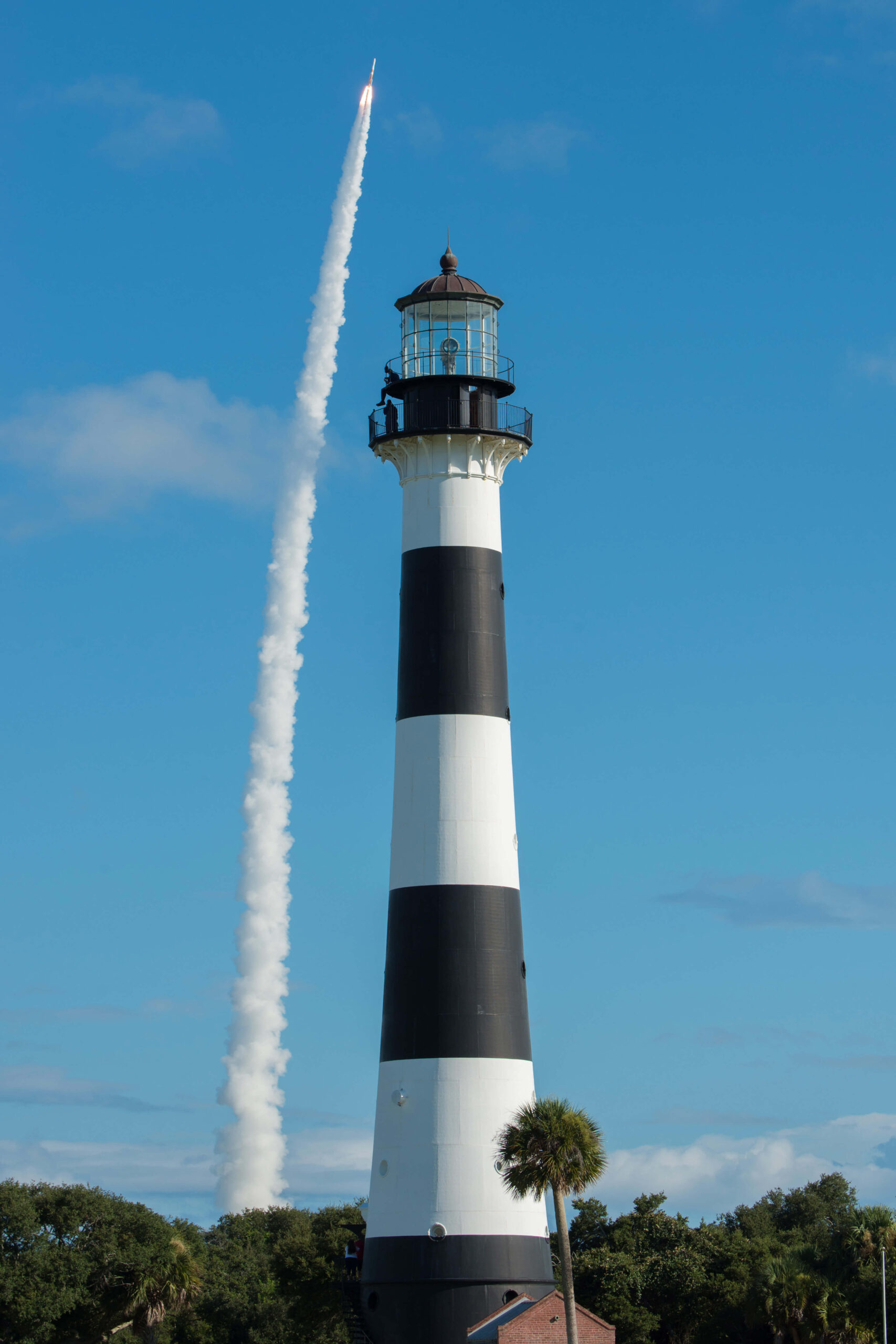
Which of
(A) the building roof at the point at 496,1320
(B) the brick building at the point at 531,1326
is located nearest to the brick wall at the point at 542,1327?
(B) the brick building at the point at 531,1326

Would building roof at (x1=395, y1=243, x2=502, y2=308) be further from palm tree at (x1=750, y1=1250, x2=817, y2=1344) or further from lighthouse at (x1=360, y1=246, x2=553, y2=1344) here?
palm tree at (x1=750, y1=1250, x2=817, y2=1344)

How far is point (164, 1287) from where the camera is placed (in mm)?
57562

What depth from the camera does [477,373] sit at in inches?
1877

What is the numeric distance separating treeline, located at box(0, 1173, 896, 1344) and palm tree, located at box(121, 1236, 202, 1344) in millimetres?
53

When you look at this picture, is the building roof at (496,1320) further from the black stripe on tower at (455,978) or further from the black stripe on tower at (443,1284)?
the black stripe on tower at (455,978)

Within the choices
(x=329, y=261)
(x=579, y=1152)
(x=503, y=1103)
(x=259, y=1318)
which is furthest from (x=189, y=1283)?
(x=329, y=261)

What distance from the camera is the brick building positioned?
40.1 metres

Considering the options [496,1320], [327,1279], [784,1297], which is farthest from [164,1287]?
[496,1320]

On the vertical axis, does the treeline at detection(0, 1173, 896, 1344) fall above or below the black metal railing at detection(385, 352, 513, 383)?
below

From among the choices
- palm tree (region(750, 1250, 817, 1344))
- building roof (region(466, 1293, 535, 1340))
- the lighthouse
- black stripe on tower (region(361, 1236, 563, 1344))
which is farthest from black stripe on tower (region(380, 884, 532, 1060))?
palm tree (region(750, 1250, 817, 1344))

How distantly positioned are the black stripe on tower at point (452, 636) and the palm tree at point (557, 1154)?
11249mm

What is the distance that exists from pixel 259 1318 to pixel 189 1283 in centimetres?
1598

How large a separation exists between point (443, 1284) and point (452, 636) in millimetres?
15411

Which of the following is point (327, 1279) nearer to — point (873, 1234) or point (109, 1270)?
point (109, 1270)
